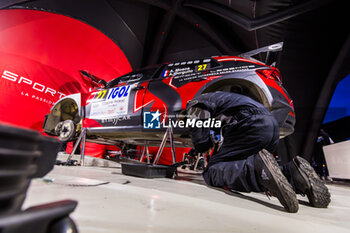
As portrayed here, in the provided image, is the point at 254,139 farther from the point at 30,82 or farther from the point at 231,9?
the point at 231,9

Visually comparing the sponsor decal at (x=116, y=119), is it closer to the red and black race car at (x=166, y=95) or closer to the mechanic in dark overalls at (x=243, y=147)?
the red and black race car at (x=166, y=95)

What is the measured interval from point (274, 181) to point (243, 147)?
441 mm

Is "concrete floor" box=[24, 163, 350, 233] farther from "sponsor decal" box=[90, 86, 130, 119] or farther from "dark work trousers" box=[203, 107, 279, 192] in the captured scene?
"sponsor decal" box=[90, 86, 130, 119]

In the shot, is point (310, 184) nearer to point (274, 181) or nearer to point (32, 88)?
point (274, 181)

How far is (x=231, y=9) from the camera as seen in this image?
5.68 meters

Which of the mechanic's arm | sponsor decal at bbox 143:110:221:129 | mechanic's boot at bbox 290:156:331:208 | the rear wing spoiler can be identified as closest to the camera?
mechanic's boot at bbox 290:156:331:208

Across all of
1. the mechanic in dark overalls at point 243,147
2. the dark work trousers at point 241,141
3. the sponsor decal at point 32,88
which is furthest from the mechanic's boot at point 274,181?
the sponsor decal at point 32,88

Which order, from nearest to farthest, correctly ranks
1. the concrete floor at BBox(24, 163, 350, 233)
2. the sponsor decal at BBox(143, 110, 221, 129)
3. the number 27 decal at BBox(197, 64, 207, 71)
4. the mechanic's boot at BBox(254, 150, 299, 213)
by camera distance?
the concrete floor at BBox(24, 163, 350, 233) → the mechanic's boot at BBox(254, 150, 299, 213) → the sponsor decal at BBox(143, 110, 221, 129) → the number 27 decal at BBox(197, 64, 207, 71)

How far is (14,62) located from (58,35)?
44.9 inches

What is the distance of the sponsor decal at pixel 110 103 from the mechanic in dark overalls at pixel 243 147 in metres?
1.23

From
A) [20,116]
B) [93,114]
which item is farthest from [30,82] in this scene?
[93,114]

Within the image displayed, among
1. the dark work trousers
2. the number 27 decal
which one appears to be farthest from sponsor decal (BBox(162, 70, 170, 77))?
the dark work trousers

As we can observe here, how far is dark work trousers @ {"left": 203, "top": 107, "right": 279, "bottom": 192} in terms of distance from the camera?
53.0 inches

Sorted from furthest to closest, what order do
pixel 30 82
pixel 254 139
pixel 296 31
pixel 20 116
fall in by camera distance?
1. pixel 296 31
2. pixel 30 82
3. pixel 20 116
4. pixel 254 139
